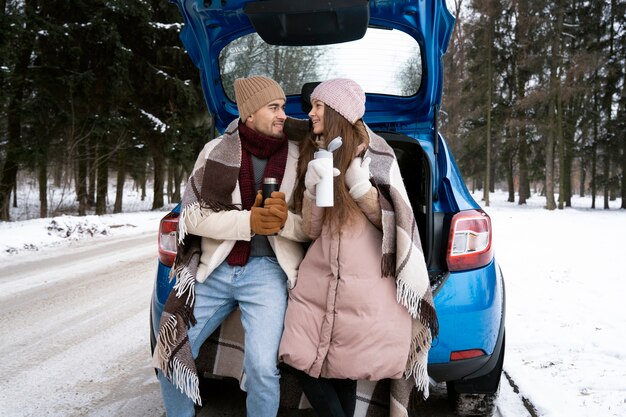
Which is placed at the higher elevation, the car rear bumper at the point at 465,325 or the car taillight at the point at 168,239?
the car taillight at the point at 168,239

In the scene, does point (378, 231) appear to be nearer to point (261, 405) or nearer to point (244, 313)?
point (244, 313)

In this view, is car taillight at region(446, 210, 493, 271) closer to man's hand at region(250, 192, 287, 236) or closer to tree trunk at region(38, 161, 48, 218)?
man's hand at region(250, 192, 287, 236)

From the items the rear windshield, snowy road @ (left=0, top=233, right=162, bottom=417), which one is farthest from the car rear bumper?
snowy road @ (left=0, top=233, right=162, bottom=417)

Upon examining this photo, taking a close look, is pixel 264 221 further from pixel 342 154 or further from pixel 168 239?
pixel 168 239

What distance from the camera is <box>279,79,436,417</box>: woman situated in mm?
1996

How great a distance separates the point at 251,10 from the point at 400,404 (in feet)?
6.52

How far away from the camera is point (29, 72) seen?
1489cm

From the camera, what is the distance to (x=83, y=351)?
12.4 feet

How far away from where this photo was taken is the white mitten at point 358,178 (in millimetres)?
Result: 2039

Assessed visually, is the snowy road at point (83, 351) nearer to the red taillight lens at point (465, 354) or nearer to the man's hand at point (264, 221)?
the red taillight lens at point (465, 354)

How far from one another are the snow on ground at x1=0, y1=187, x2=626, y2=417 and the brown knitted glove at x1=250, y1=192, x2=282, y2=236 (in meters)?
1.86

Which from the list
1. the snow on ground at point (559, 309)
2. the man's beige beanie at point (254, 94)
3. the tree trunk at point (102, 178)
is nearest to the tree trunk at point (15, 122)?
the tree trunk at point (102, 178)

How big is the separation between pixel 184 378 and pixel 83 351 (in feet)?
7.00

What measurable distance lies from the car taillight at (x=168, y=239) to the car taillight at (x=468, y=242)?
1.43 meters
